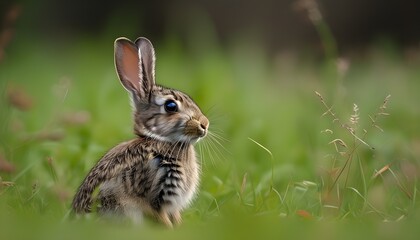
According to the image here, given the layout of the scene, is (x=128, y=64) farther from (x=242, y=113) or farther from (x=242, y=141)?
(x=242, y=113)

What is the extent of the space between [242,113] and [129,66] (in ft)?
9.41

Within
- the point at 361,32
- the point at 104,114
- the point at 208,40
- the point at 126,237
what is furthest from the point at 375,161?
the point at 361,32

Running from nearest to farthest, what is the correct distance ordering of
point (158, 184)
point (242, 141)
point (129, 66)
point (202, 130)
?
point (158, 184) → point (202, 130) → point (129, 66) → point (242, 141)

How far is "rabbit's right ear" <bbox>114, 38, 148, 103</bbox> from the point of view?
5789 mm

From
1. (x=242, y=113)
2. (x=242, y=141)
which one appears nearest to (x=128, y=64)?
(x=242, y=141)

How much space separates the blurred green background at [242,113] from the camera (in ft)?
17.1

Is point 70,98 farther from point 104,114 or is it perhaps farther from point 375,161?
point 375,161

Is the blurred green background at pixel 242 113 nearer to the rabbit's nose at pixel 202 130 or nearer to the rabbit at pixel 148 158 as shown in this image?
the rabbit at pixel 148 158

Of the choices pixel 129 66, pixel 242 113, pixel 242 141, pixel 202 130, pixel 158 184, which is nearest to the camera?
pixel 158 184

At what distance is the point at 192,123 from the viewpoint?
220 inches

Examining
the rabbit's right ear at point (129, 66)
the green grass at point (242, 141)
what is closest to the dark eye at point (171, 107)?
the rabbit's right ear at point (129, 66)

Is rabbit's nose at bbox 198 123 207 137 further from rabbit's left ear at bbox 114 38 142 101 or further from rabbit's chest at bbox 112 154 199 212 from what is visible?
rabbit's left ear at bbox 114 38 142 101

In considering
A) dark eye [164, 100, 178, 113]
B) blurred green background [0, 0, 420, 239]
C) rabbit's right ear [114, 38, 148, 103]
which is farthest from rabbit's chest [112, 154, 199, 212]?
rabbit's right ear [114, 38, 148, 103]

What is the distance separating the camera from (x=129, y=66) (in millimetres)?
5910
